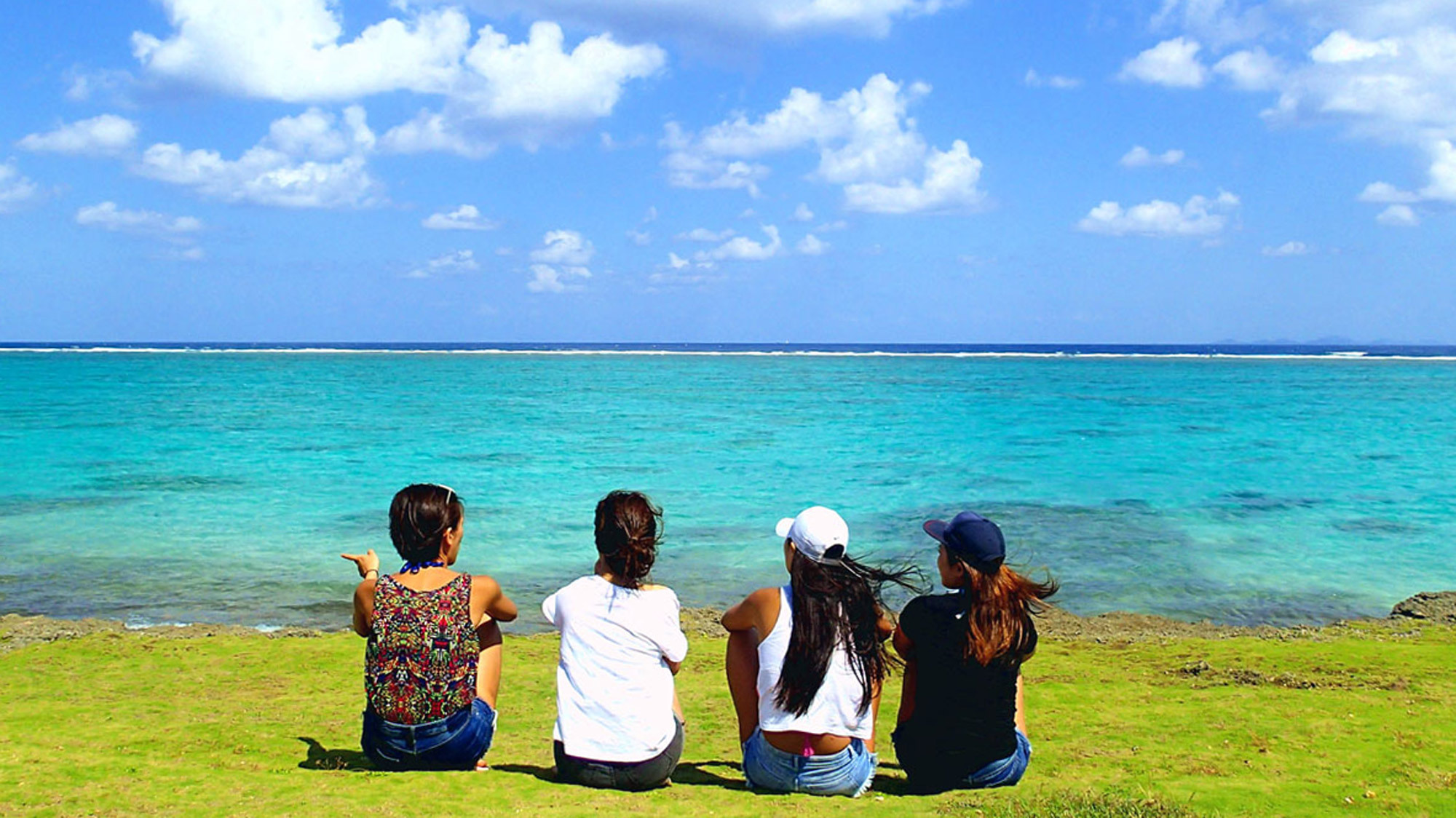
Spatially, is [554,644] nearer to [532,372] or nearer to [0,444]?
[0,444]

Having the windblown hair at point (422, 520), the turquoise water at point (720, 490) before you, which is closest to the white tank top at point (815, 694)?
the windblown hair at point (422, 520)

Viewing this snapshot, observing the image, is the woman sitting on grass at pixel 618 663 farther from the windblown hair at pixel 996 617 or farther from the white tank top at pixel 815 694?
the windblown hair at pixel 996 617

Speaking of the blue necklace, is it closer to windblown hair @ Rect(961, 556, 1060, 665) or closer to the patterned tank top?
the patterned tank top

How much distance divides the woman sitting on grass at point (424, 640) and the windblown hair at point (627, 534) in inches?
22.5

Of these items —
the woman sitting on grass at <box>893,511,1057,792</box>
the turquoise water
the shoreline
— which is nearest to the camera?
the woman sitting on grass at <box>893,511,1057,792</box>

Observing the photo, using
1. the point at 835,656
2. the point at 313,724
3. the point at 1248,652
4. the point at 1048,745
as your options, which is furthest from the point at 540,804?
the point at 1248,652

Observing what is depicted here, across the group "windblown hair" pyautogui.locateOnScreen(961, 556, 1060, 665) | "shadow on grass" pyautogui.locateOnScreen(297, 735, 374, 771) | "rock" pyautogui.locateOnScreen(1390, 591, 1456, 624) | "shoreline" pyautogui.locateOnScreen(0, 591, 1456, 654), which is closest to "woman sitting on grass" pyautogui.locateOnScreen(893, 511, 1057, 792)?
"windblown hair" pyautogui.locateOnScreen(961, 556, 1060, 665)

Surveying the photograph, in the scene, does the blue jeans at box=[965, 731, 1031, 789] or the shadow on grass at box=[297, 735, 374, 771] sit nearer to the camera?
the blue jeans at box=[965, 731, 1031, 789]

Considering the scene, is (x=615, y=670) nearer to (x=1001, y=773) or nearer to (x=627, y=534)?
(x=627, y=534)

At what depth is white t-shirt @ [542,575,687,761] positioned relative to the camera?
525 centimetres

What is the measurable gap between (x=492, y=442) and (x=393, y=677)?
2682cm

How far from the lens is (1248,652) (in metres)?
9.84

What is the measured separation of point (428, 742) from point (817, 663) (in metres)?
2.02

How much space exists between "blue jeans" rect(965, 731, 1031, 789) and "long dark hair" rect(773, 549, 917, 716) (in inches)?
27.1
